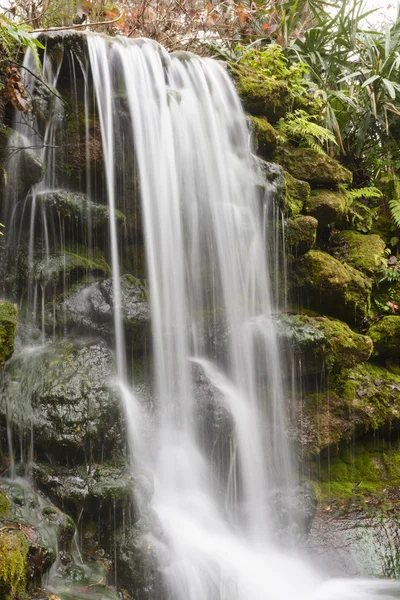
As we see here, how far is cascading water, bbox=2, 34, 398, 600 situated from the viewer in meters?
4.37

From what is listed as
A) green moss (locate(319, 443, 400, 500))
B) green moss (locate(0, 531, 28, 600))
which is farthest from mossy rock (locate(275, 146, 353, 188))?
green moss (locate(0, 531, 28, 600))

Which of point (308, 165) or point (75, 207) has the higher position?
point (308, 165)

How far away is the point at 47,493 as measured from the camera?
394 cm

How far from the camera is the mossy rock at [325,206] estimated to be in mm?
6613

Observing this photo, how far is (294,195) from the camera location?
649 cm

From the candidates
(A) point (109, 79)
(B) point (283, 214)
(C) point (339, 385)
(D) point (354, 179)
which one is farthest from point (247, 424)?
(D) point (354, 179)

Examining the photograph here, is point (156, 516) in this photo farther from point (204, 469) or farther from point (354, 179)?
point (354, 179)

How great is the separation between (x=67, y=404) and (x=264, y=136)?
413 cm

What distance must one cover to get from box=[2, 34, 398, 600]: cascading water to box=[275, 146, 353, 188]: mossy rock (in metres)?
0.70

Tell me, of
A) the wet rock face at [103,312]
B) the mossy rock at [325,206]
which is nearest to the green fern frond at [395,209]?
the mossy rock at [325,206]

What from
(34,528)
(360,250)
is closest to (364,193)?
(360,250)

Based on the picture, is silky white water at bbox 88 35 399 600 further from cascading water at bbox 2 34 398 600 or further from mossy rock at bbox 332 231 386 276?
mossy rock at bbox 332 231 386 276

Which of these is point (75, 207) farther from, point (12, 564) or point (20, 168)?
point (12, 564)

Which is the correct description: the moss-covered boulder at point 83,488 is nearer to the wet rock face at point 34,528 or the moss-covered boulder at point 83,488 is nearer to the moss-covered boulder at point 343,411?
the wet rock face at point 34,528
